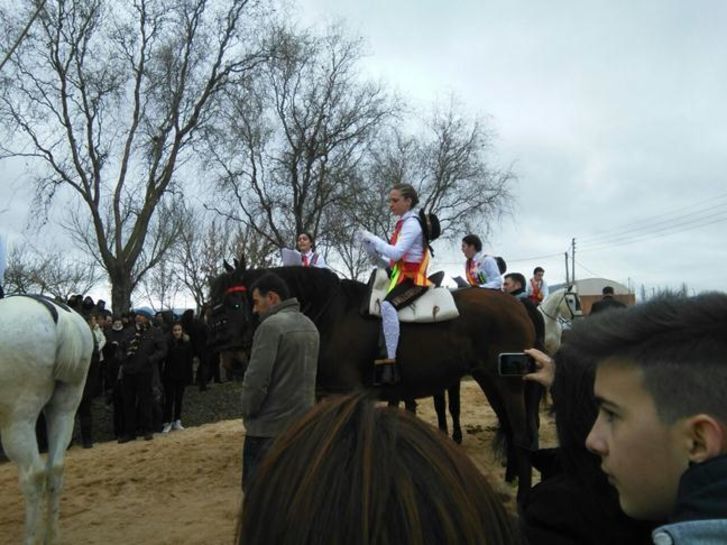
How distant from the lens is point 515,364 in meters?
2.64

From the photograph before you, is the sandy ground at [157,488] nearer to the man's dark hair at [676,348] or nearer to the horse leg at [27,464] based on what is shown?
the horse leg at [27,464]

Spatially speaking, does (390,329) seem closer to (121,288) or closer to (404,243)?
(404,243)

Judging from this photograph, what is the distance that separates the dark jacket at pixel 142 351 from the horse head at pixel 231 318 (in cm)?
448

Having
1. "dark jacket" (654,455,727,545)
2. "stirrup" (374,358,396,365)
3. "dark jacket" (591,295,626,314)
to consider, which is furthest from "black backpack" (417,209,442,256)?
"dark jacket" (654,455,727,545)

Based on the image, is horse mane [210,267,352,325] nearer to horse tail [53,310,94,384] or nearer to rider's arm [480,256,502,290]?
horse tail [53,310,94,384]

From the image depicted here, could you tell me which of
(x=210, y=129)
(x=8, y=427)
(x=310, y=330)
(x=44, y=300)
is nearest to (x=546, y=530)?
(x=310, y=330)

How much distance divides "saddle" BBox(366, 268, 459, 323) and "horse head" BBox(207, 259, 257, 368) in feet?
3.93

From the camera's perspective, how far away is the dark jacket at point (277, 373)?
4680 millimetres

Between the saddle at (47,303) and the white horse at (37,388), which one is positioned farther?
the saddle at (47,303)

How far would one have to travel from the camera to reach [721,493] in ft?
3.28

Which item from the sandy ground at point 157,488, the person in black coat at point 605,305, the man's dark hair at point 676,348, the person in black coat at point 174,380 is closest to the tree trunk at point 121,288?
the person in black coat at point 174,380

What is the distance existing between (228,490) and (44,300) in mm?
2919

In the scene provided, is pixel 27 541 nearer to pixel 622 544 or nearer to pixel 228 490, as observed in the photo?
pixel 228 490

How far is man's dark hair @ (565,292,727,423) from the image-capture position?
1.14 metres
